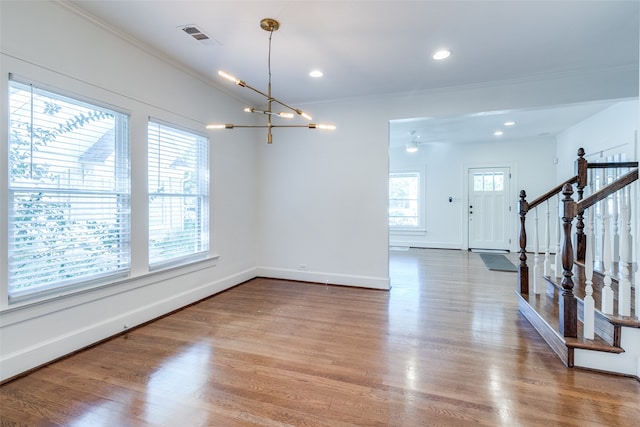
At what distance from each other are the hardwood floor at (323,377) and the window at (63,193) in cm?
73

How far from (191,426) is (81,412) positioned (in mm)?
720

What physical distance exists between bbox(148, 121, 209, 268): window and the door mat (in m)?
5.14

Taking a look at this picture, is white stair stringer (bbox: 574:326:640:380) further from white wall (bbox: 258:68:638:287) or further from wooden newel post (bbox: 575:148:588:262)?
white wall (bbox: 258:68:638:287)

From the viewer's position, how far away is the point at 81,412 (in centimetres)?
182

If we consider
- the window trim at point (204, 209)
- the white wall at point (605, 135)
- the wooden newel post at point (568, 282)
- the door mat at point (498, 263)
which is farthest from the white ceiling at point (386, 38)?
the door mat at point (498, 263)

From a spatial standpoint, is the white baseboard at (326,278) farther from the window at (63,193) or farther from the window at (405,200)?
the window at (405,200)

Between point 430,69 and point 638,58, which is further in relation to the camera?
point 430,69

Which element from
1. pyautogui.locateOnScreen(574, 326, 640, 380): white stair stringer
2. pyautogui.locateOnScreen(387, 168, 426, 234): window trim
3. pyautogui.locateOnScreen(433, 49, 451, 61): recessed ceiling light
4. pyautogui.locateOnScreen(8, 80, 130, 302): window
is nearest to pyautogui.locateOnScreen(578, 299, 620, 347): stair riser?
pyautogui.locateOnScreen(574, 326, 640, 380): white stair stringer

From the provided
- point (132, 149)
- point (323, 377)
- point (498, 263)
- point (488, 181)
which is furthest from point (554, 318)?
point (488, 181)

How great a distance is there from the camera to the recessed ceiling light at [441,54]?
10.1 feet

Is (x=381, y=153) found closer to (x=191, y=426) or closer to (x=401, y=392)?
(x=401, y=392)

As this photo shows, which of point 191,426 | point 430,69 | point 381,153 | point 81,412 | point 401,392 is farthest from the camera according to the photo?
point 381,153

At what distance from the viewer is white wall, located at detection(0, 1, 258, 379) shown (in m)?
2.17

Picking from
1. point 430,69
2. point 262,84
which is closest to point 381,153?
point 430,69
